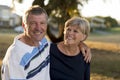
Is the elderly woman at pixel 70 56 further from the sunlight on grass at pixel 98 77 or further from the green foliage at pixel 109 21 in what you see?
the green foliage at pixel 109 21

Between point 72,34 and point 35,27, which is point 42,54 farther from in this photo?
point 72,34

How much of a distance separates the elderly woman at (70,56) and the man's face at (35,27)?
45 cm

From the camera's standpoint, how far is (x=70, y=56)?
3.69 m

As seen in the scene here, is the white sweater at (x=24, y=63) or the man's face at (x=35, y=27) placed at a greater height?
the man's face at (x=35, y=27)

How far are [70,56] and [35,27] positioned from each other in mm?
638

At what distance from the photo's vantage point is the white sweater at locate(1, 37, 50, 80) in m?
3.09

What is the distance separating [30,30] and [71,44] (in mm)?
631

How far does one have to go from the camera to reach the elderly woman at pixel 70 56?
3656 mm

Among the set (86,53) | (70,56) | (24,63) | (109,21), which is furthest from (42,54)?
(109,21)

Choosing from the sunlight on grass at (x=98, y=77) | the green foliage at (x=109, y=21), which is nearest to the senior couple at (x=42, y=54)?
the sunlight on grass at (x=98, y=77)

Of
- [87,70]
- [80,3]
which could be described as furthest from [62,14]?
[87,70]

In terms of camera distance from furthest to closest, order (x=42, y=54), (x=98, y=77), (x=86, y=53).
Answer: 1. (x=98, y=77)
2. (x=86, y=53)
3. (x=42, y=54)

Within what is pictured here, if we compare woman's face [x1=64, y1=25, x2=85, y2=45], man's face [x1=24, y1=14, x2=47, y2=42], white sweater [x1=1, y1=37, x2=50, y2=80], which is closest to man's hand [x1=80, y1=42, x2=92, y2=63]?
woman's face [x1=64, y1=25, x2=85, y2=45]

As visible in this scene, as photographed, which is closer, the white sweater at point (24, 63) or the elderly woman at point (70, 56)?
the white sweater at point (24, 63)
